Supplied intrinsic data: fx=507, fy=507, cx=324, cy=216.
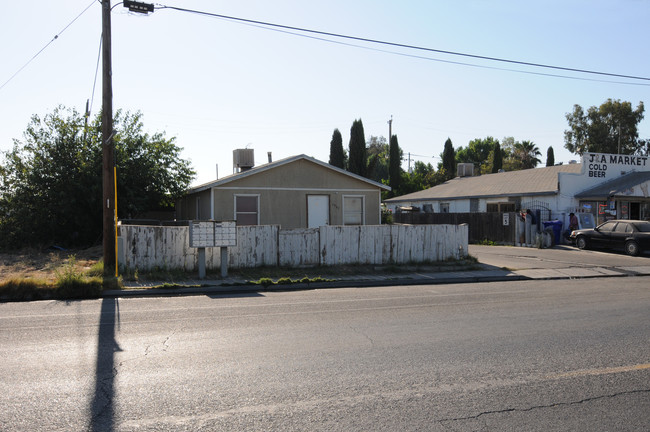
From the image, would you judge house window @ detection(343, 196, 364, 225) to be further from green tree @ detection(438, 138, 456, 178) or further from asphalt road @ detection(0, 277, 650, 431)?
green tree @ detection(438, 138, 456, 178)

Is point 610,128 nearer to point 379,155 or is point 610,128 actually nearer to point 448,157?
point 448,157

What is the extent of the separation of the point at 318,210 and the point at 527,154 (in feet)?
166

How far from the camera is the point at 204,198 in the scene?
2133 cm

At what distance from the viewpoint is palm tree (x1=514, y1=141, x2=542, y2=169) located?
208ft

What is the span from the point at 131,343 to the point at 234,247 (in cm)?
818

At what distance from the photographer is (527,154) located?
63844 millimetres

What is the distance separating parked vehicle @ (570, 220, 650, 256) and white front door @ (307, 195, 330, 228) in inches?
493

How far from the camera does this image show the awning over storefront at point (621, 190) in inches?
1029

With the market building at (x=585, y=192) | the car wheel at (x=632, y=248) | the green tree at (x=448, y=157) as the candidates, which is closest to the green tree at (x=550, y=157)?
the green tree at (x=448, y=157)

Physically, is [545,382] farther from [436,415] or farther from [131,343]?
[131,343]

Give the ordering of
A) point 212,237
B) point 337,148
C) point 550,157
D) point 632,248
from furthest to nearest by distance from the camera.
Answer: point 550,157 → point 337,148 → point 632,248 → point 212,237

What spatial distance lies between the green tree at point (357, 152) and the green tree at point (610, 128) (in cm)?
2586

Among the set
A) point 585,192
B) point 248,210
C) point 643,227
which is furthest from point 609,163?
point 248,210

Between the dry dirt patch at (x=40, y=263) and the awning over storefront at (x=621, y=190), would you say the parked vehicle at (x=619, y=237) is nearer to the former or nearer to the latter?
the awning over storefront at (x=621, y=190)
